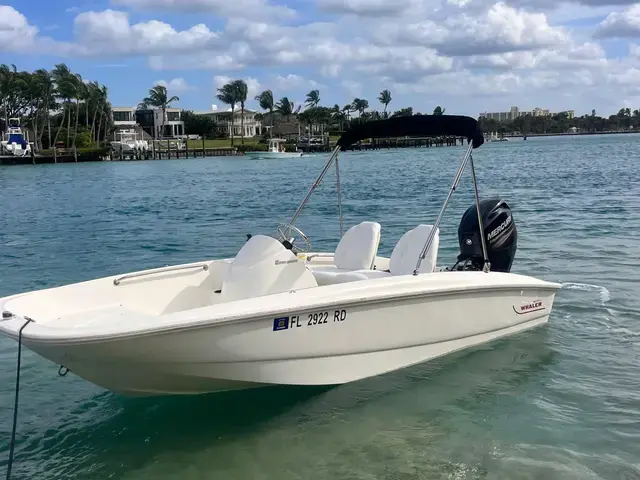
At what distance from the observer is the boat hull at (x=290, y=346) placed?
469cm

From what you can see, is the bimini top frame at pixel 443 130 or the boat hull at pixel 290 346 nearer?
the boat hull at pixel 290 346

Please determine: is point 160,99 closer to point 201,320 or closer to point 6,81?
point 6,81

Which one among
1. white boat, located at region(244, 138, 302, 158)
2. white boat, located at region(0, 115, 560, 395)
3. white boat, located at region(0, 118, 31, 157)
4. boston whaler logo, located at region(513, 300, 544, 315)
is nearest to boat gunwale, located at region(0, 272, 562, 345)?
white boat, located at region(0, 115, 560, 395)

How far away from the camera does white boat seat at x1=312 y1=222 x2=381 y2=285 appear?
7.43 m

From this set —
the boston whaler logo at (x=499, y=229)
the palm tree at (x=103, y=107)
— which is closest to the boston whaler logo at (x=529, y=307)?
the boston whaler logo at (x=499, y=229)

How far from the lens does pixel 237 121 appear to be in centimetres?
13088

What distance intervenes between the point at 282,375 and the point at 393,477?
1149 mm

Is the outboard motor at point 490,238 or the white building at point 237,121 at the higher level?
the white building at point 237,121

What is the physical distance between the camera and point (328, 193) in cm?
3077

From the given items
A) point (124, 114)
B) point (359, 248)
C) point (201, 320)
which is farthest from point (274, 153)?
point (201, 320)

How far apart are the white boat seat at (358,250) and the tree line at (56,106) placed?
91.7 metres

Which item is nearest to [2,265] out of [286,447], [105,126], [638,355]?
[286,447]

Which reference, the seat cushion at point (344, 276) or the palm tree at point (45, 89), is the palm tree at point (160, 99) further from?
the seat cushion at point (344, 276)

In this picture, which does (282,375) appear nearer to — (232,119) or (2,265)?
(2,265)
